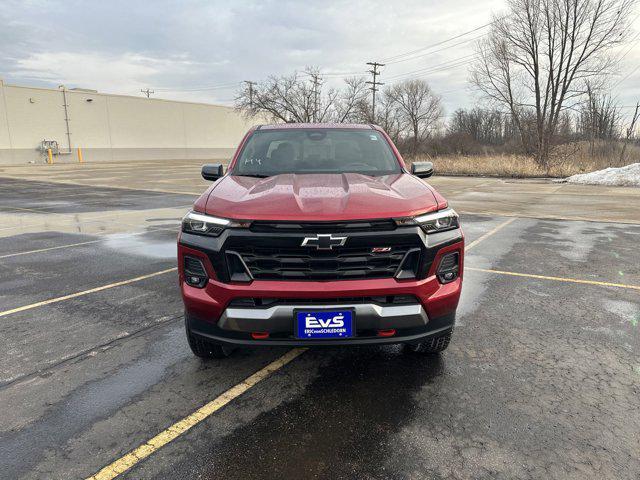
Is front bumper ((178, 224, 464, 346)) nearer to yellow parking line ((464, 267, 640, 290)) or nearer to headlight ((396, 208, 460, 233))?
headlight ((396, 208, 460, 233))

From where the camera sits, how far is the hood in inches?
106

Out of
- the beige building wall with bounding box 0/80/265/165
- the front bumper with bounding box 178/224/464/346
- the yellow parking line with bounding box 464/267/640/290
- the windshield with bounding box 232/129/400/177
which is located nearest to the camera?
the front bumper with bounding box 178/224/464/346

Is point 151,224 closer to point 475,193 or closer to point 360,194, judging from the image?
point 360,194

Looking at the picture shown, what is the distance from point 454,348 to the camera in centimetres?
361

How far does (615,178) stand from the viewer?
782 inches

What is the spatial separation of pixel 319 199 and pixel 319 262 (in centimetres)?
46

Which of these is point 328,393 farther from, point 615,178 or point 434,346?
point 615,178

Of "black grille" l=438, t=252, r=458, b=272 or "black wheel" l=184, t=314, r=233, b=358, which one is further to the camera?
"black wheel" l=184, t=314, r=233, b=358

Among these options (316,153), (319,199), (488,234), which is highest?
(316,153)

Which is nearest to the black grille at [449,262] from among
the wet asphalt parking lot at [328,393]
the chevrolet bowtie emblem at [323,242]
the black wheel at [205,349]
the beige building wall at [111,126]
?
the chevrolet bowtie emblem at [323,242]

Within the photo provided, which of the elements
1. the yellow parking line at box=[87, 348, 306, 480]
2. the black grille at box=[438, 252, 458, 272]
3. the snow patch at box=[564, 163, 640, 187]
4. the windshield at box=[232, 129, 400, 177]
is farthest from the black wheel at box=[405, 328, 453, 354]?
the snow patch at box=[564, 163, 640, 187]

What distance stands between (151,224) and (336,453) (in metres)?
8.50

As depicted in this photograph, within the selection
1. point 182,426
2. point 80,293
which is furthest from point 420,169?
point 80,293

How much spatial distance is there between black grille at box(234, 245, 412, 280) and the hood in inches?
8.3
